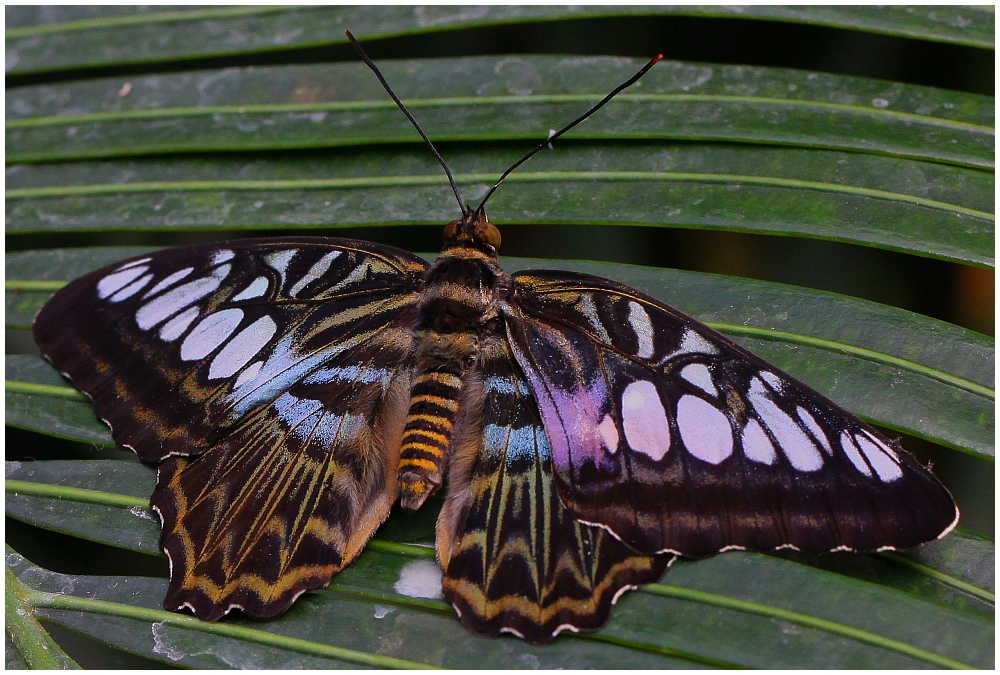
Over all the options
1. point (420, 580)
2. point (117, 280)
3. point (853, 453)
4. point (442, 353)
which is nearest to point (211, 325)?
point (117, 280)

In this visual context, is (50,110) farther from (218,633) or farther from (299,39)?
(218,633)

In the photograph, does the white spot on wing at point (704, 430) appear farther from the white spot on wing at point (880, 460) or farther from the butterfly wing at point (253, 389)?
the butterfly wing at point (253, 389)

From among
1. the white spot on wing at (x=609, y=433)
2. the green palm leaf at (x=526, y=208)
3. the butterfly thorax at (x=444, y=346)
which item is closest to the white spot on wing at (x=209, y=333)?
the green palm leaf at (x=526, y=208)

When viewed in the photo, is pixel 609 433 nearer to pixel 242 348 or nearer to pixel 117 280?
pixel 242 348

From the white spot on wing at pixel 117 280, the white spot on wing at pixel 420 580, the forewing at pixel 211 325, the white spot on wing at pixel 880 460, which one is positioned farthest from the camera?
the white spot on wing at pixel 117 280

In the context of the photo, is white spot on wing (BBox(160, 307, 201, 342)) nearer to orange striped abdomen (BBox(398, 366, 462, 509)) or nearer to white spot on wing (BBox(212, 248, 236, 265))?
white spot on wing (BBox(212, 248, 236, 265))

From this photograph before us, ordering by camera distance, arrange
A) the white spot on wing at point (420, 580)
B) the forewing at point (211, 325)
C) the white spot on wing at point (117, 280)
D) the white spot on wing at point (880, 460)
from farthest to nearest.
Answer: the white spot on wing at point (117, 280) → the forewing at point (211, 325) → the white spot on wing at point (420, 580) → the white spot on wing at point (880, 460)

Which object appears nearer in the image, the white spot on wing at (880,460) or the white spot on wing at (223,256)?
the white spot on wing at (880,460)

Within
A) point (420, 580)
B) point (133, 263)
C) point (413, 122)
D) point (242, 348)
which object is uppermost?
point (413, 122)

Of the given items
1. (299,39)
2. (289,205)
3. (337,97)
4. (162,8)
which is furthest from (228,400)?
(162,8)
